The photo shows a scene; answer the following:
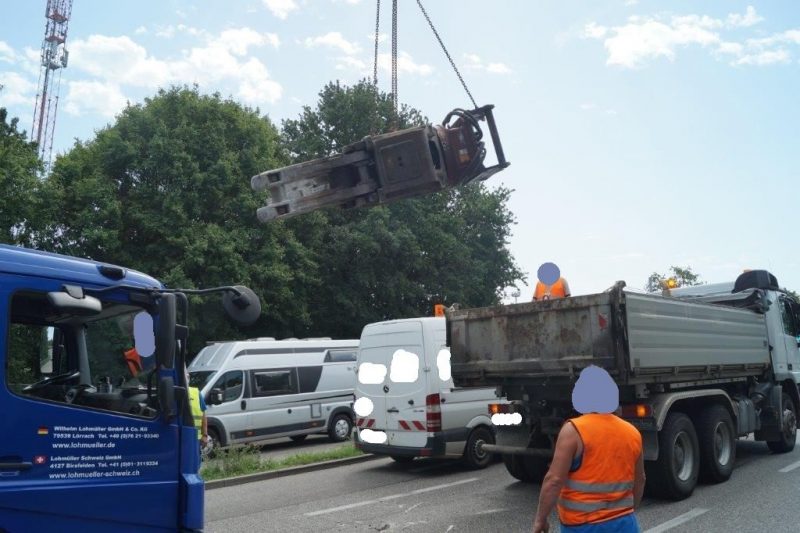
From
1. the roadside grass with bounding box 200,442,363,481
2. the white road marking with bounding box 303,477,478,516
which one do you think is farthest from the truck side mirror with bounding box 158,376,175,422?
the roadside grass with bounding box 200,442,363,481

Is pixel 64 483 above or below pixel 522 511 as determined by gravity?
above

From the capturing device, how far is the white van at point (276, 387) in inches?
615

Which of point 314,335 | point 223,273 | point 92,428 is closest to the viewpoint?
point 92,428

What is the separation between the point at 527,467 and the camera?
9711 millimetres

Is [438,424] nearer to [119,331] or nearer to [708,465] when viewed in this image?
[708,465]

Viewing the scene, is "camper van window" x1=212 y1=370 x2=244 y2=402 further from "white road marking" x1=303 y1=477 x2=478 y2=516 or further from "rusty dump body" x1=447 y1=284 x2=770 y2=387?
"rusty dump body" x1=447 y1=284 x2=770 y2=387

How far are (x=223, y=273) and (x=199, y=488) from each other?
725 inches

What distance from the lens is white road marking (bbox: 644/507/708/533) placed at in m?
6.99

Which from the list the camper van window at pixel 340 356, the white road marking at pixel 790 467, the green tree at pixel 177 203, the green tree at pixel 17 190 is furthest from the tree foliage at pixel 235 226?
the white road marking at pixel 790 467

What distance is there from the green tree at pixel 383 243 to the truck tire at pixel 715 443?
63.0ft

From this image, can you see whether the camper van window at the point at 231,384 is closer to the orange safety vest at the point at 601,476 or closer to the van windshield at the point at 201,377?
the van windshield at the point at 201,377

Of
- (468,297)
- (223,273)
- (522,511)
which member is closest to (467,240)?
(468,297)

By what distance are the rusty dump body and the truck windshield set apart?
4.77m

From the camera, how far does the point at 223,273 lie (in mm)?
22625
